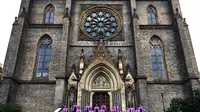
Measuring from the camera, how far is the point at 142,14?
2089cm

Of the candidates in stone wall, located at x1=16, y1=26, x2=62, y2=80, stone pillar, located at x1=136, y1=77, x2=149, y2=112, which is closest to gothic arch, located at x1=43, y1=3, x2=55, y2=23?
stone wall, located at x1=16, y1=26, x2=62, y2=80

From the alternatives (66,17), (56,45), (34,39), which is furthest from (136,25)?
(34,39)

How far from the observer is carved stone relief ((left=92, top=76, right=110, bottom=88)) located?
17.3 meters

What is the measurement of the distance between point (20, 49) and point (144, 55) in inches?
497

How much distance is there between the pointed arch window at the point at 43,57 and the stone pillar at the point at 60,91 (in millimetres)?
2791

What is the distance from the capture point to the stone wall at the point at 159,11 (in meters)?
20.5

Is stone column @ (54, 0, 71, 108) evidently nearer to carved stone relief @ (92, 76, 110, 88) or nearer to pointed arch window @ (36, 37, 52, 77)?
pointed arch window @ (36, 37, 52, 77)

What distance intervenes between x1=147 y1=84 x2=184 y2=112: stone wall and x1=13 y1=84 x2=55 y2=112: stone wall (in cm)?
925

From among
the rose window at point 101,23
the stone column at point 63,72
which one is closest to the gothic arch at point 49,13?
the stone column at point 63,72

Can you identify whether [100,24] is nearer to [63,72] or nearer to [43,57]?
[43,57]

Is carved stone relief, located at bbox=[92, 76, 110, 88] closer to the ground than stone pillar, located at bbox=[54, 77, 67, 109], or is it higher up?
higher up

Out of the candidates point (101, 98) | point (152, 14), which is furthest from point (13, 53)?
point (152, 14)

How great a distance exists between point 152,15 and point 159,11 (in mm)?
920

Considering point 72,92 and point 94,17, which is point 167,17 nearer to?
point 94,17
